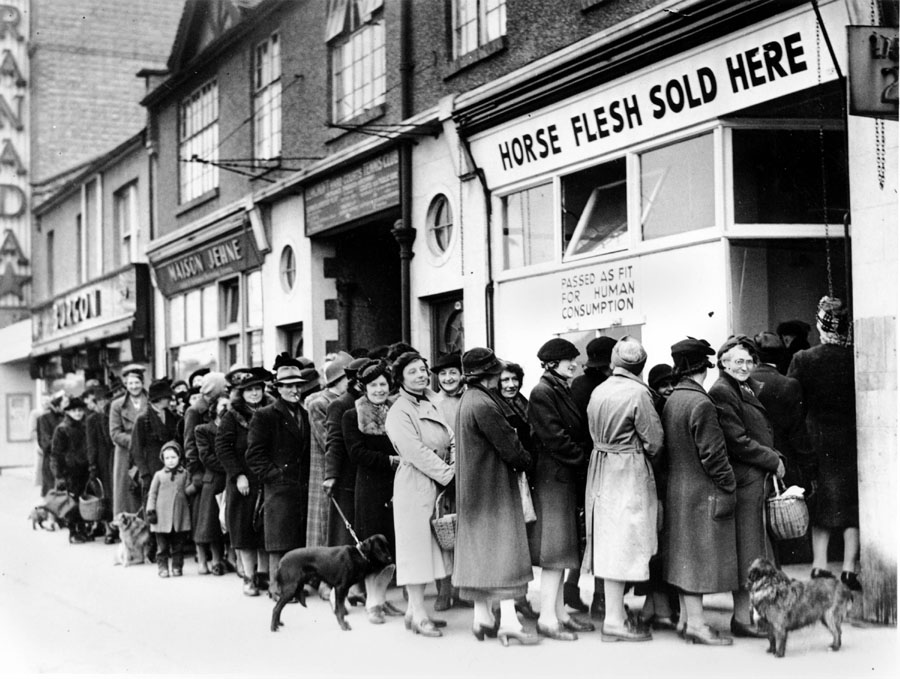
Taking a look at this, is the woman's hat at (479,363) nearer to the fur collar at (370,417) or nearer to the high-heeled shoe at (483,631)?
the fur collar at (370,417)

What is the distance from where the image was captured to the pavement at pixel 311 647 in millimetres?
6262

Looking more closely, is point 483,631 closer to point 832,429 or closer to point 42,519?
point 832,429

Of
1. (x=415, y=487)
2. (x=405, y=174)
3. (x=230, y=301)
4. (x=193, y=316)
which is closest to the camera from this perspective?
(x=415, y=487)

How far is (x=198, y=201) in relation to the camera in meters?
19.5

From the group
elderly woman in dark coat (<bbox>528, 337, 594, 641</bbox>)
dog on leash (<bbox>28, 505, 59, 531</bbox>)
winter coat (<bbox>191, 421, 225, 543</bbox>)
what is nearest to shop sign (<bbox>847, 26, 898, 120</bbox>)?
elderly woman in dark coat (<bbox>528, 337, 594, 641</bbox>)

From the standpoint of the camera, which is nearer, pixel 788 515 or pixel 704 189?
pixel 788 515

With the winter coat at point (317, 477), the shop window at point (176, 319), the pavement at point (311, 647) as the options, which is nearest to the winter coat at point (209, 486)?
the pavement at point (311, 647)

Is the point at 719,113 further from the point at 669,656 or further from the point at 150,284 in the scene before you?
the point at 150,284

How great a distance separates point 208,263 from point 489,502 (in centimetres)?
1330

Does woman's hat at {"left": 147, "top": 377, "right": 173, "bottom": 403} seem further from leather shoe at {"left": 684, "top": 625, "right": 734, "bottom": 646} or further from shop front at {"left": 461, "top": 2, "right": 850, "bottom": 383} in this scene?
leather shoe at {"left": 684, "top": 625, "right": 734, "bottom": 646}

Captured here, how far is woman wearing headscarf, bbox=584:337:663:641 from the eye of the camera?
6.76m

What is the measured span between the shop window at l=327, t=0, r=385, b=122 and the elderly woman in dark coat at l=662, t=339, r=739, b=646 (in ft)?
27.1

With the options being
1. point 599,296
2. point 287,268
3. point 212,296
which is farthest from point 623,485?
point 212,296

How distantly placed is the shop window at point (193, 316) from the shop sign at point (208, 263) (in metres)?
0.19
